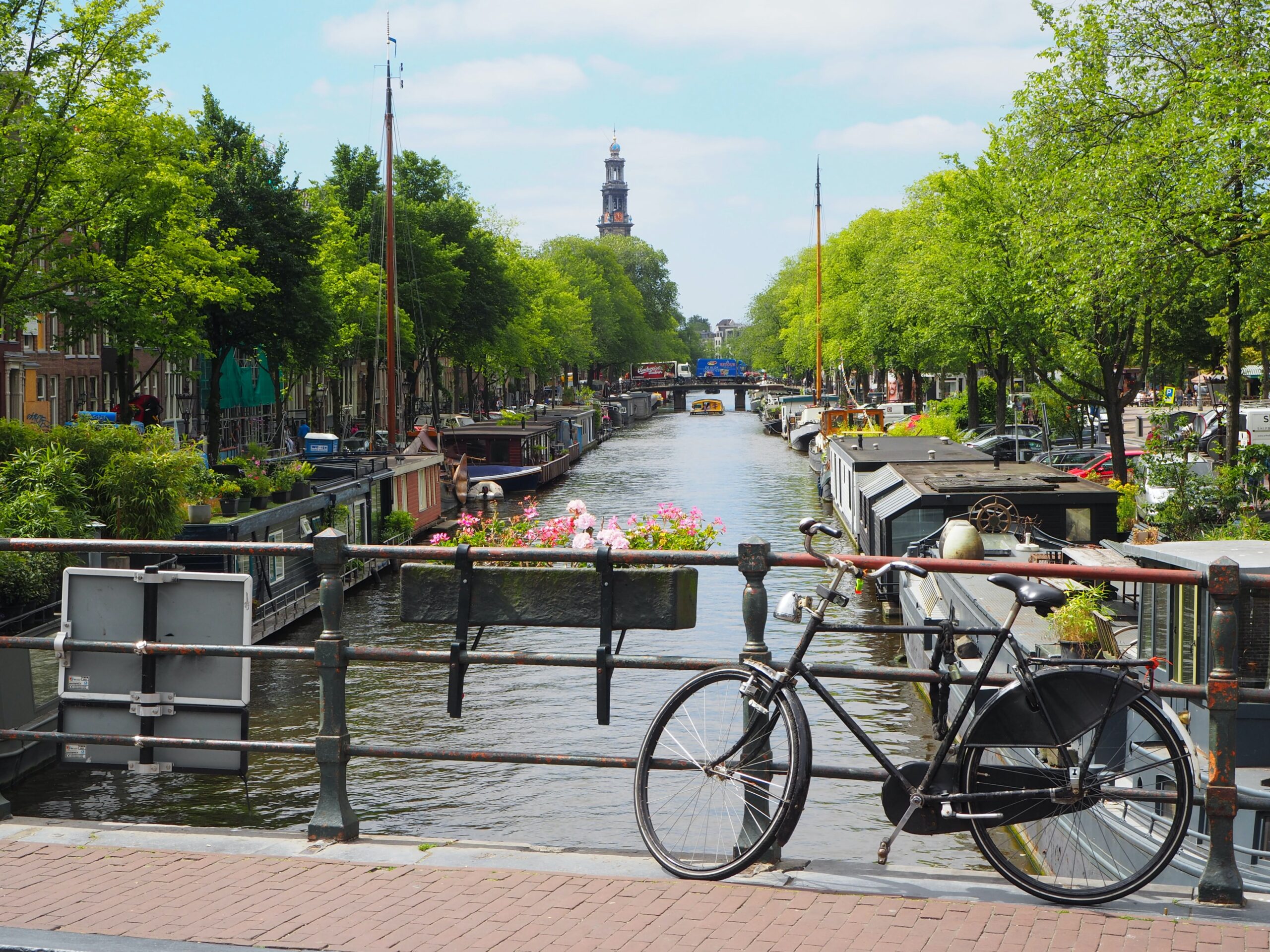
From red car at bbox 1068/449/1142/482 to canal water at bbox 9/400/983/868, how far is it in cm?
907

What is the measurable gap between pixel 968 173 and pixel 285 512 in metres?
24.2

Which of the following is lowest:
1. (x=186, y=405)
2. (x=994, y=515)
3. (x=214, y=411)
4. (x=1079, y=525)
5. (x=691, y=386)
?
(x=1079, y=525)

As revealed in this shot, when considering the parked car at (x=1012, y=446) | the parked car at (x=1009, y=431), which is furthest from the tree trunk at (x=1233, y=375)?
the parked car at (x=1009, y=431)

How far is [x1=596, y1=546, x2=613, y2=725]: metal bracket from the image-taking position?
5551 mm

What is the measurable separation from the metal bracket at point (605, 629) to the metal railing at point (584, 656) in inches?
0.6

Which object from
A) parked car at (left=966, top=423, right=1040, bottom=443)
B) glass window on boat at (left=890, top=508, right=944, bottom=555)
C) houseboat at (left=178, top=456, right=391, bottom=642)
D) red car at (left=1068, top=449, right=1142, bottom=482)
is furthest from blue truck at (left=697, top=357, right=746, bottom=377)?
glass window on boat at (left=890, top=508, right=944, bottom=555)

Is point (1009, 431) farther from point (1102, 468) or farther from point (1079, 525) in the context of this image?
point (1079, 525)

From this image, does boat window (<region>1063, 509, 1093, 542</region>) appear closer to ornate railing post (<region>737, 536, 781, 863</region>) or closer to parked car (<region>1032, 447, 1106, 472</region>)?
parked car (<region>1032, 447, 1106, 472</region>)

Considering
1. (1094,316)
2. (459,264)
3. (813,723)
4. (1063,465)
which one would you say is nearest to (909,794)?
(813,723)

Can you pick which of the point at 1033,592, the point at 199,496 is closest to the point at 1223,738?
the point at 1033,592

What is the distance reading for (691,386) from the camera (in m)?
156

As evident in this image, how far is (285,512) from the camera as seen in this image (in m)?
27.1

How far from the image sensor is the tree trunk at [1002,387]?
4772cm

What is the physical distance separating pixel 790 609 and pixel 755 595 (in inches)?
5.6
